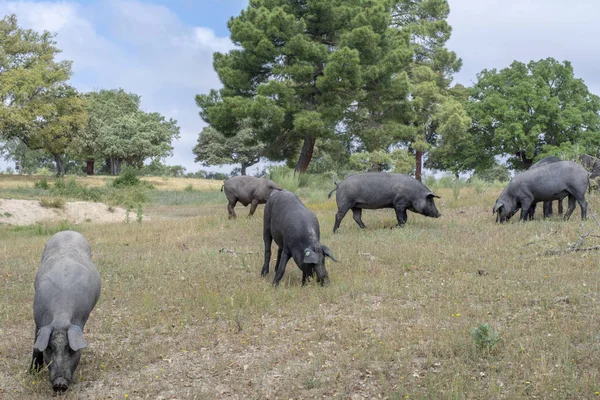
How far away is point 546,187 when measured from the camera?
45.5 feet

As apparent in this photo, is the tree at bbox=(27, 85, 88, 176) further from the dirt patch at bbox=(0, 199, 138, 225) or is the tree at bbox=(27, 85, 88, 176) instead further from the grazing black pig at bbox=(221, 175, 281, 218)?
the grazing black pig at bbox=(221, 175, 281, 218)

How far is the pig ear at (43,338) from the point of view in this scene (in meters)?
5.15

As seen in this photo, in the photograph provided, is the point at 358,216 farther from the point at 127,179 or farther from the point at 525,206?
the point at 127,179

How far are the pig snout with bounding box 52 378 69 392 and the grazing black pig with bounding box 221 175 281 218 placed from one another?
42.2ft

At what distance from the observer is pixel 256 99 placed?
95.2ft

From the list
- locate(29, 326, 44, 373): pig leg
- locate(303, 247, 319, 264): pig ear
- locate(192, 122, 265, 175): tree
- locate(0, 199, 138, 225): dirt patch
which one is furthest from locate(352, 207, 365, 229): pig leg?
locate(192, 122, 265, 175): tree

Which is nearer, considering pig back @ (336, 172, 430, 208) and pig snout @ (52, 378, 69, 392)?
pig snout @ (52, 378, 69, 392)

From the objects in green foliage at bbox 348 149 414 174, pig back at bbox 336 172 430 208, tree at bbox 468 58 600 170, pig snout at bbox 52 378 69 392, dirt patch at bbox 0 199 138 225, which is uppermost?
tree at bbox 468 58 600 170

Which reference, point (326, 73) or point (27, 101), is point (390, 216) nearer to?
point (326, 73)

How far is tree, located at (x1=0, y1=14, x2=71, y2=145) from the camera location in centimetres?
3859

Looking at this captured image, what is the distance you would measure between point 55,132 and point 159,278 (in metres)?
35.9

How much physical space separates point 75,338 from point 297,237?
4.02 m

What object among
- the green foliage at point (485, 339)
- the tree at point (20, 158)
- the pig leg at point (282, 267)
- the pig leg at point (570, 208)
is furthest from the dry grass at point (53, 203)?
the tree at point (20, 158)

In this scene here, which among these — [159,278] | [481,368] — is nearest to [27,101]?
[159,278]
